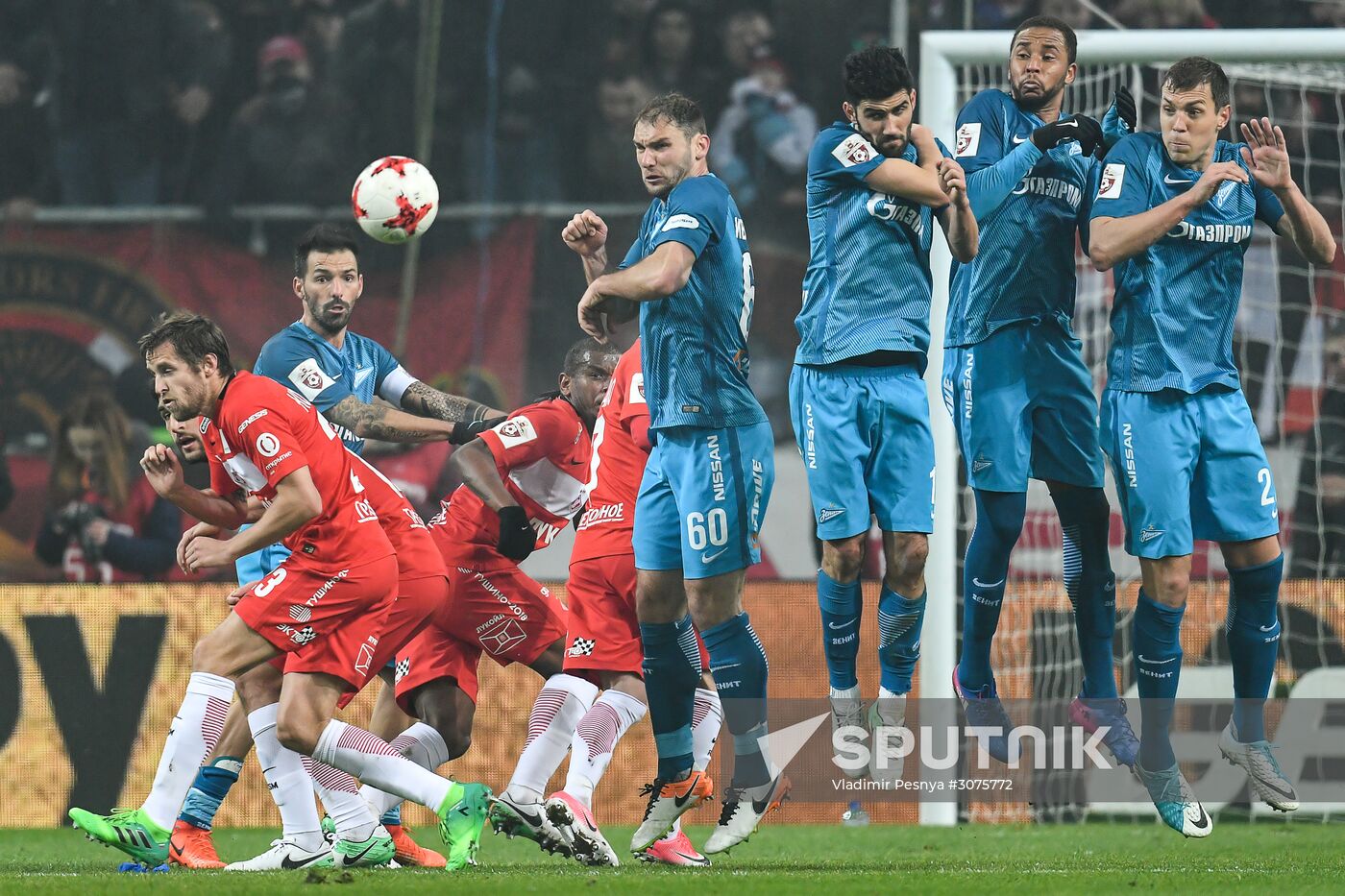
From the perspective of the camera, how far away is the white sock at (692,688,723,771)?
251 inches

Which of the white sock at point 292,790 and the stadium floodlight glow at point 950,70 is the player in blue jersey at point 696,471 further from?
the stadium floodlight glow at point 950,70

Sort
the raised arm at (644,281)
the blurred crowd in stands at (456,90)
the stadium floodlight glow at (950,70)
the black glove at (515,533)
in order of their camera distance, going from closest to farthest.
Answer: the raised arm at (644,281)
the black glove at (515,533)
the stadium floodlight glow at (950,70)
the blurred crowd in stands at (456,90)

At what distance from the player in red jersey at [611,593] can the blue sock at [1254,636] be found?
201 centimetres

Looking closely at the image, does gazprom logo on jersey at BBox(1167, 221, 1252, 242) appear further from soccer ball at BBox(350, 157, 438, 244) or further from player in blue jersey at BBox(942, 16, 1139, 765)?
soccer ball at BBox(350, 157, 438, 244)

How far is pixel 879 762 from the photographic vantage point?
19.7 feet

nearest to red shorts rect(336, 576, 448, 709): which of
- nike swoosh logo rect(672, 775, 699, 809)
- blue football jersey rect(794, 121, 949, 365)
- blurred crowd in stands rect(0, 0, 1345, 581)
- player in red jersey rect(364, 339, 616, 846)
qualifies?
player in red jersey rect(364, 339, 616, 846)

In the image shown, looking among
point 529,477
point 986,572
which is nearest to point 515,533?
point 529,477

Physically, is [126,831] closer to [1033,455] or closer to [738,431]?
[738,431]

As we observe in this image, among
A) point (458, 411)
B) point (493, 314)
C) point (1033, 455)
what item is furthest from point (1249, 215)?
point (493, 314)

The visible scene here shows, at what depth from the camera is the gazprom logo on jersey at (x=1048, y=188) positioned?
6148 mm

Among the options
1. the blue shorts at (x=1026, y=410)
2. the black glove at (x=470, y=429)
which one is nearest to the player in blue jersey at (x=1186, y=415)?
the blue shorts at (x=1026, y=410)

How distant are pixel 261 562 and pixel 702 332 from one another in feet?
7.10

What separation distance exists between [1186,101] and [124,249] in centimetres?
858

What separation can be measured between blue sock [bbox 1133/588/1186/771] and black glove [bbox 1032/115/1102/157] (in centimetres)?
164
